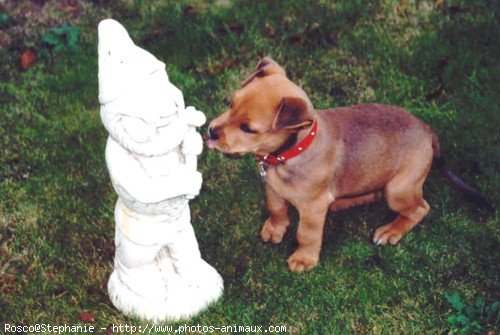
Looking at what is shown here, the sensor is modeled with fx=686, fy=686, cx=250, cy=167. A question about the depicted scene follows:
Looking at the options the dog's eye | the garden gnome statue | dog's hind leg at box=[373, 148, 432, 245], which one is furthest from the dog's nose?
dog's hind leg at box=[373, 148, 432, 245]

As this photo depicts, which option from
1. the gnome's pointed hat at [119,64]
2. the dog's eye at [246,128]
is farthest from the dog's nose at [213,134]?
the gnome's pointed hat at [119,64]

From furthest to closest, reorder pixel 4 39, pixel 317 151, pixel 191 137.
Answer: pixel 4 39 < pixel 317 151 < pixel 191 137

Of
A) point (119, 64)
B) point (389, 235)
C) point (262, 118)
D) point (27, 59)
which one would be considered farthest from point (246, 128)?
point (27, 59)

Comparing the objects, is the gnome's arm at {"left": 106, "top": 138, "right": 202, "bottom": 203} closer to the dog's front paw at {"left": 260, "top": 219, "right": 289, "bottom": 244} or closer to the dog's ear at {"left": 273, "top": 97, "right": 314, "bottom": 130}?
the dog's ear at {"left": 273, "top": 97, "right": 314, "bottom": 130}

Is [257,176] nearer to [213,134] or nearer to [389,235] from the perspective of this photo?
[389,235]

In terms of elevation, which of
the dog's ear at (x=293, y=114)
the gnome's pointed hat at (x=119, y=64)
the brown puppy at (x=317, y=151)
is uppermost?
A: the gnome's pointed hat at (x=119, y=64)

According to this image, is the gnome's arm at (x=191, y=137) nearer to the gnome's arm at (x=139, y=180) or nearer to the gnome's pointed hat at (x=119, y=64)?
the gnome's arm at (x=139, y=180)

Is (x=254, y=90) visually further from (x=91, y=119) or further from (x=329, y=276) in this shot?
(x=91, y=119)

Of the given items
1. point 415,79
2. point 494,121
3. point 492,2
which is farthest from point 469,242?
point 492,2
